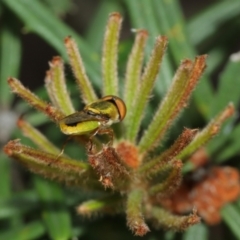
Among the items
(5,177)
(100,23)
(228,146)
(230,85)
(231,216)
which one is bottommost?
(231,216)

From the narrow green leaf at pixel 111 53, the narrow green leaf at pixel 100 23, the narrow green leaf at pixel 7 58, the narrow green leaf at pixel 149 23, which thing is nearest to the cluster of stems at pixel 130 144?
the narrow green leaf at pixel 111 53

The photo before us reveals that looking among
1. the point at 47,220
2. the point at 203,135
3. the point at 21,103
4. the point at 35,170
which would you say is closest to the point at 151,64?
the point at 203,135

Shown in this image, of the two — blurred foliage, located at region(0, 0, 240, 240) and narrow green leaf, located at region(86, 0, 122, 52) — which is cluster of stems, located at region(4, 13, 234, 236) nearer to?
blurred foliage, located at region(0, 0, 240, 240)

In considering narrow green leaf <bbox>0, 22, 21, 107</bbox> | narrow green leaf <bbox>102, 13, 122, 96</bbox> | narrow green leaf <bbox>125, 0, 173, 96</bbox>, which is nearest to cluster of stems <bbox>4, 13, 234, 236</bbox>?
narrow green leaf <bbox>102, 13, 122, 96</bbox>

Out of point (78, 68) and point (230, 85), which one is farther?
point (230, 85)

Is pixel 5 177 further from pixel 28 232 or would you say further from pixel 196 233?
pixel 196 233

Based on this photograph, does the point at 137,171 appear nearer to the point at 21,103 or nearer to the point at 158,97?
the point at 158,97

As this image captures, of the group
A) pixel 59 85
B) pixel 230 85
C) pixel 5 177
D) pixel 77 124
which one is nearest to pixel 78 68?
pixel 59 85
